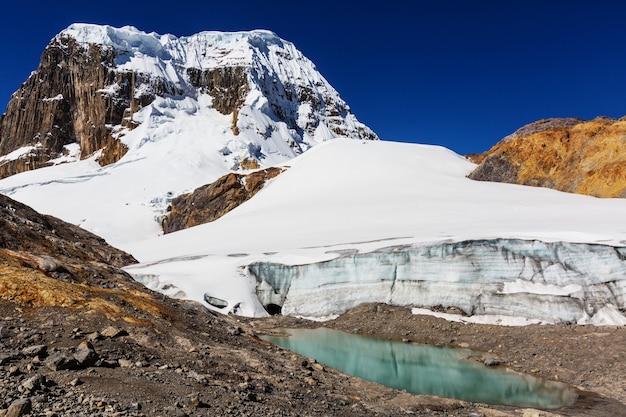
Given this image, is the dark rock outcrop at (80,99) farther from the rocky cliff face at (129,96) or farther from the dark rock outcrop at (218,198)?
the dark rock outcrop at (218,198)

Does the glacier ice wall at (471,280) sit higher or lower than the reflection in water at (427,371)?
higher

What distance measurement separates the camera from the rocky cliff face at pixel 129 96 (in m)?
111

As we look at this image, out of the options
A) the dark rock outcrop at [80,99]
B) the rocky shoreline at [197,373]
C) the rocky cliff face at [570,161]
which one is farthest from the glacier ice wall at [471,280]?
the dark rock outcrop at [80,99]

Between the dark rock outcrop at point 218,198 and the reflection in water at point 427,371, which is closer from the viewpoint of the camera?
the reflection in water at point 427,371

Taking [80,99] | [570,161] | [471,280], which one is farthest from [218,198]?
[80,99]

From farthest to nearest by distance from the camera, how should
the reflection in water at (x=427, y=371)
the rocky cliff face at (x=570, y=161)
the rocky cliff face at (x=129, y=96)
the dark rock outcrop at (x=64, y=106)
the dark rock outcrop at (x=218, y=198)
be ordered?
the dark rock outcrop at (x=64, y=106) < the rocky cliff face at (x=129, y=96) < the dark rock outcrop at (x=218, y=198) < the rocky cliff face at (x=570, y=161) < the reflection in water at (x=427, y=371)

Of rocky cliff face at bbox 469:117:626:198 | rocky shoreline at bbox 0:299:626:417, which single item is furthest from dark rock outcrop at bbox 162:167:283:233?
rocky shoreline at bbox 0:299:626:417

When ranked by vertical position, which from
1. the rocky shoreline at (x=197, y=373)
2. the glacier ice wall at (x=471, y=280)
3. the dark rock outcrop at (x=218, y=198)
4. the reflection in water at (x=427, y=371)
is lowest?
the reflection in water at (x=427, y=371)

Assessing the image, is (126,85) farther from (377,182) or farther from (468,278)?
(468,278)

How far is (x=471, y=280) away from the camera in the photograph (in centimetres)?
2027

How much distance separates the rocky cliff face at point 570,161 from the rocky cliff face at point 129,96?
63522mm

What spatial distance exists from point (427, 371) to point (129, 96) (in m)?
115

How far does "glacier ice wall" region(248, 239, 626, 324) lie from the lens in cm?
1795

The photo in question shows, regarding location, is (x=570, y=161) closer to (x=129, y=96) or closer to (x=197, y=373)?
(x=197, y=373)
